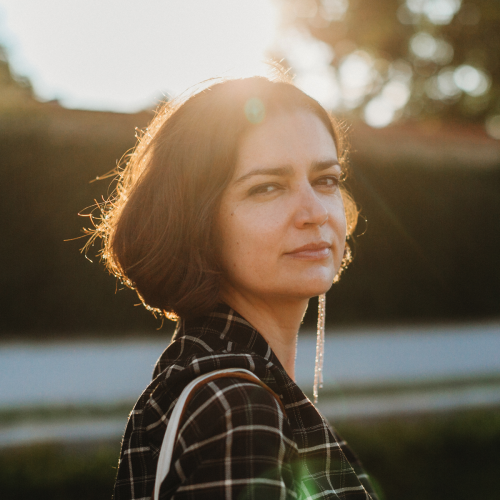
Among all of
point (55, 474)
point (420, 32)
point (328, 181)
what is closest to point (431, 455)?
point (55, 474)

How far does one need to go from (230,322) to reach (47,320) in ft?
25.6

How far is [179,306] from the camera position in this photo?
5.97 feet

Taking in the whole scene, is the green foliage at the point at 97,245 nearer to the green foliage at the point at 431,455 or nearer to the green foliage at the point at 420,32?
the green foliage at the point at 431,455

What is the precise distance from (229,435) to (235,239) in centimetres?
87

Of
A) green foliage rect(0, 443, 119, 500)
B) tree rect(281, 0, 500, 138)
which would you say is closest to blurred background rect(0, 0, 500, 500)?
green foliage rect(0, 443, 119, 500)

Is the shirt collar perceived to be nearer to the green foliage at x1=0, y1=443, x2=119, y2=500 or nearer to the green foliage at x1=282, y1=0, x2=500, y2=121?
the green foliage at x1=0, y1=443, x2=119, y2=500

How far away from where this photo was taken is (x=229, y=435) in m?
1.18

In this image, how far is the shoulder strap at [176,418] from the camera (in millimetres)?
1227

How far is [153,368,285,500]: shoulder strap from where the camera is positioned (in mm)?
1227

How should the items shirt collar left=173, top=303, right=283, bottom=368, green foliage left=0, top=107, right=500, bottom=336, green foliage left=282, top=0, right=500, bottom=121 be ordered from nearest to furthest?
shirt collar left=173, top=303, right=283, bottom=368
green foliage left=0, top=107, right=500, bottom=336
green foliage left=282, top=0, right=500, bottom=121

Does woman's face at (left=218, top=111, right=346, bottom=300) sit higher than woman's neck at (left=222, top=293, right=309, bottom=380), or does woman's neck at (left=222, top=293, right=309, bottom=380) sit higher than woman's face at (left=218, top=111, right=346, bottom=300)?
woman's face at (left=218, top=111, right=346, bottom=300)

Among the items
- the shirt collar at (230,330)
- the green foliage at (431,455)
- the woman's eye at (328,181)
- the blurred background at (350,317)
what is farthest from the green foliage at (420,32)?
the shirt collar at (230,330)

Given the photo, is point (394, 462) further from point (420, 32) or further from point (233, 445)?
point (420, 32)

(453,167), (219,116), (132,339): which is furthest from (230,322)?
(453,167)
